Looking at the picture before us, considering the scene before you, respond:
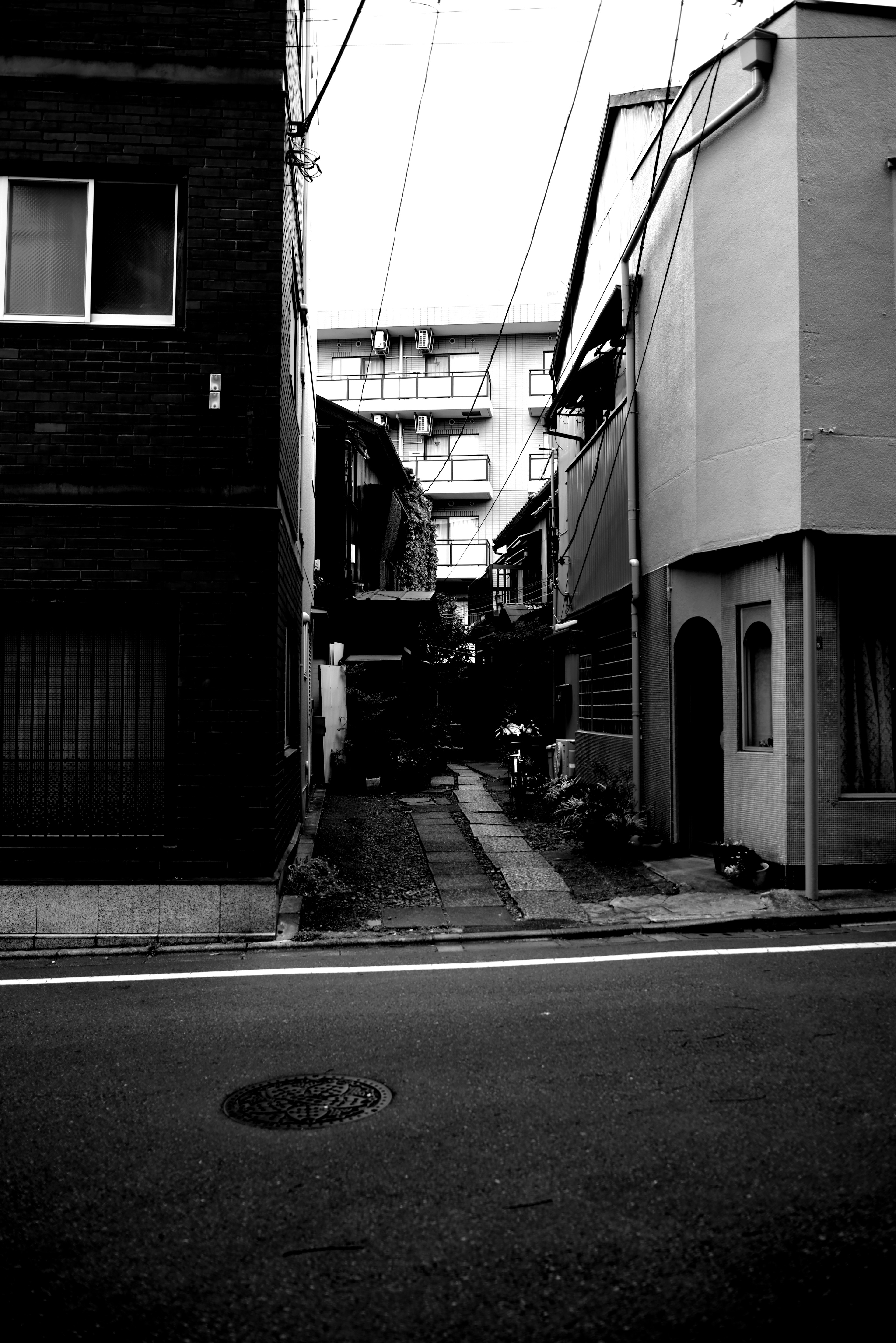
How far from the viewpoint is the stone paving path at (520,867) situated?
32.9 ft

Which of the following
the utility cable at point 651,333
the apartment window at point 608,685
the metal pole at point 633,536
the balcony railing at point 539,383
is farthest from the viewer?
the balcony railing at point 539,383

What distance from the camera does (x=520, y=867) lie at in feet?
39.2

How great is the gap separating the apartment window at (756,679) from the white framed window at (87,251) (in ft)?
20.5

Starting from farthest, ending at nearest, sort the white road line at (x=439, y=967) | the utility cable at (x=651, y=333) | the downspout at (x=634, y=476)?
the downspout at (x=634, y=476), the utility cable at (x=651, y=333), the white road line at (x=439, y=967)

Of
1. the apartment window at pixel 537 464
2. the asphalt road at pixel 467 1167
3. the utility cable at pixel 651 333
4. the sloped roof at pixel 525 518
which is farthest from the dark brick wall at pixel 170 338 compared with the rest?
the apartment window at pixel 537 464

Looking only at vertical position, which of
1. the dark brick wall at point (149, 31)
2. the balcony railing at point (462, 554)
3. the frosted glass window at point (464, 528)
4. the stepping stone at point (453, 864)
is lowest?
the stepping stone at point (453, 864)

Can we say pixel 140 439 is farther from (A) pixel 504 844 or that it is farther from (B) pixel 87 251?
(A) pixel 504 844

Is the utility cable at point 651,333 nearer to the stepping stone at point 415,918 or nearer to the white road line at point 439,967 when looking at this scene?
the stepping stone at point 415,918

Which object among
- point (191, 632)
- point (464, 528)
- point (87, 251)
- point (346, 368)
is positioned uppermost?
point (346, 368)

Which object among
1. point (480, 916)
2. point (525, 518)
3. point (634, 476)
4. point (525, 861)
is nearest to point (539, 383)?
point (525, 518)

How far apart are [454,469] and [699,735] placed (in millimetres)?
31830

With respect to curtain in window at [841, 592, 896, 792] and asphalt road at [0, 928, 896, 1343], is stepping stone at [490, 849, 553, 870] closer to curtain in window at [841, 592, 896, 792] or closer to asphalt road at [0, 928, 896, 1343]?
curtain in window at [841, 592, 896, 792]

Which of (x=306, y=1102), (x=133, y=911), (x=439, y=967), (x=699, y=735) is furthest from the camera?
(x=699, y=735)

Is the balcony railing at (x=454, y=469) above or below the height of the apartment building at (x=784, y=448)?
above
